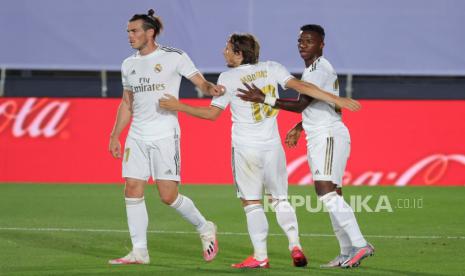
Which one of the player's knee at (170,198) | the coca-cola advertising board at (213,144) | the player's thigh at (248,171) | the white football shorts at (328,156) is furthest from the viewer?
the coca-cola advertising board at (213,144)

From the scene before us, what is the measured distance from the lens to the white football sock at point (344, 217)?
8.23m

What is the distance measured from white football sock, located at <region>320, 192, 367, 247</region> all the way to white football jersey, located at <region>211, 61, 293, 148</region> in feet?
2.00

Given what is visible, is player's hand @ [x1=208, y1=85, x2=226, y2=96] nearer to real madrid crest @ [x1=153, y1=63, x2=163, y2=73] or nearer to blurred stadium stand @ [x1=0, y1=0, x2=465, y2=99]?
real madrid crest @ [x1=153, y1=63, x2=163, y2=73]

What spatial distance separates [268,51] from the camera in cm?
1622

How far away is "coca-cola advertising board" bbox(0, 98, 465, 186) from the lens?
611 inches

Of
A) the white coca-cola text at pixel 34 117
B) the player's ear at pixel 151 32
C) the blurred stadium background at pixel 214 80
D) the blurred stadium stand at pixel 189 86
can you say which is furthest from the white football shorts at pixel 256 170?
the blurred stadium stand at pixel 189 86

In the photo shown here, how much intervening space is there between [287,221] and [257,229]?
0.26 m

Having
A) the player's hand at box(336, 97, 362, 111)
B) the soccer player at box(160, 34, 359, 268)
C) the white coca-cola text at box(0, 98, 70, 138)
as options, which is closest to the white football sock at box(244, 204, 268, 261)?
the soccer player at box(160, 34, 359, 268)

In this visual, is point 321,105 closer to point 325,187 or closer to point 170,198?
point 325,187

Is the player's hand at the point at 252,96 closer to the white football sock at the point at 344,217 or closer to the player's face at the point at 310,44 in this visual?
the player's face at the point at 310,44

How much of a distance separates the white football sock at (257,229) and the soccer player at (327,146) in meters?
0.47

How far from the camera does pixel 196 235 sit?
10.5m

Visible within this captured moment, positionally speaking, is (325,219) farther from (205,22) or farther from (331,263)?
(205,22)

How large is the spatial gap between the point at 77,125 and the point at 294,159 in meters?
3.07
